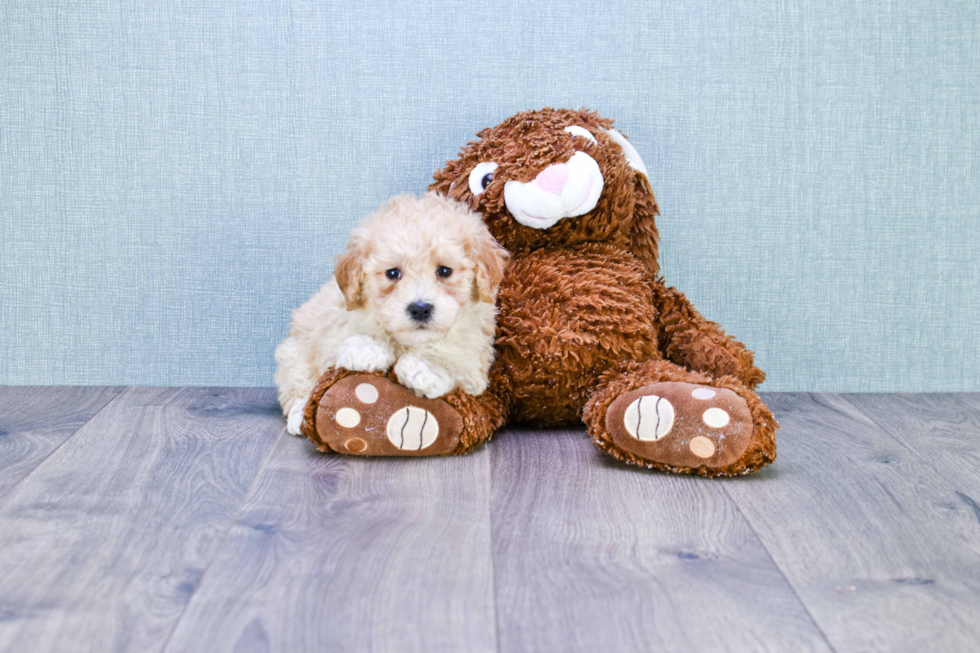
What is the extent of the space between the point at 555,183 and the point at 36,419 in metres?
1.11

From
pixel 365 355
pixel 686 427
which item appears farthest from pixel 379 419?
pixel 686 427

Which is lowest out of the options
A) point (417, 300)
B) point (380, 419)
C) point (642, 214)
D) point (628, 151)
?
point (380, 419)

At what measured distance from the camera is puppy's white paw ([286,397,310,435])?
1582 mm

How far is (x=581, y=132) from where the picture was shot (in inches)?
64.9

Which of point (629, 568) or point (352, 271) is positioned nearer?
point (629, 568)

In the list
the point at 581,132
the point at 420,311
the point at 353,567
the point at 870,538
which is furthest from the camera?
the point at 581,132

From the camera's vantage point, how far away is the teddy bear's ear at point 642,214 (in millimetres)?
1728

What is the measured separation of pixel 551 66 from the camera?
1886mm

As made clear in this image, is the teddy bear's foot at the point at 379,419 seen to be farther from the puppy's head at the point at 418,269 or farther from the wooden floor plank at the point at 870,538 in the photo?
the wooden floor plank at the point at 870,538

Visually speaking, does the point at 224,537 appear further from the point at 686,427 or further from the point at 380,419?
the point at 686,427

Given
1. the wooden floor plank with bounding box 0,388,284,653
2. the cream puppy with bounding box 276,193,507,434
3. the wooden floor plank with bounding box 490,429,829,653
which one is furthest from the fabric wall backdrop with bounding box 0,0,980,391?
the wooden floor plank with bounding box 490,429,829,653

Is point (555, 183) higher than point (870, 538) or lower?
higher

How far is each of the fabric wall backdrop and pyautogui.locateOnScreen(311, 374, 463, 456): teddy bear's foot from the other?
23.0 inches

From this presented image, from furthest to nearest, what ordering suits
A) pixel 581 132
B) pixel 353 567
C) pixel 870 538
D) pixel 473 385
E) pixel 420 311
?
1. pixel 581 132
2. pixel 473 385
3. pixel 420 311
4. pixel 870 538
5. pixel 353 567
